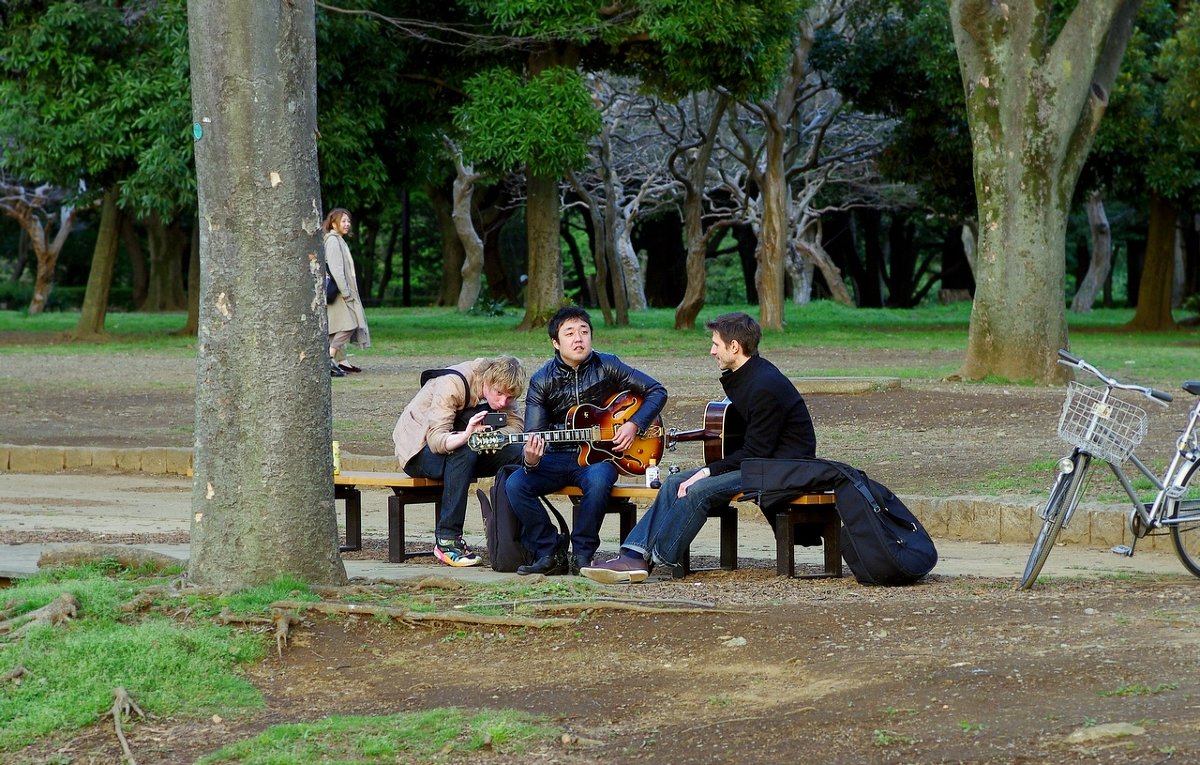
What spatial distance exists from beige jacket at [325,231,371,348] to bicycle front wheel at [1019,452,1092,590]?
10246 mm

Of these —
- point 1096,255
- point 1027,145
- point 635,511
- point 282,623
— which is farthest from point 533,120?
point 1096,255

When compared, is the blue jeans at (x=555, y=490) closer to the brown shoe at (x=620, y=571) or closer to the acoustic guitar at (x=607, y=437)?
the acoustic guitar at (x=607, y=437)

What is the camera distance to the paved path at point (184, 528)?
788 cm

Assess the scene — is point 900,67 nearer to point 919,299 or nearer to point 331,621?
point 331,621

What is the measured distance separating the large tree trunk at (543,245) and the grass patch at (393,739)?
71.6 feet

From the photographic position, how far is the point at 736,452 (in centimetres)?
749

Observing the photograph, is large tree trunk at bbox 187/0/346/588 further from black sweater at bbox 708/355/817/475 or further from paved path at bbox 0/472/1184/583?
black sweater at bbox 708/355/817/475

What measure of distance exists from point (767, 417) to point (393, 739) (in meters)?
3.10

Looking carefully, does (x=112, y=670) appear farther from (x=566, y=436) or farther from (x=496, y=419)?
(x=496, y=419)

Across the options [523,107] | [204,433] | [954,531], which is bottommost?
[954,531]

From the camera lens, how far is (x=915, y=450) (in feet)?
39.5

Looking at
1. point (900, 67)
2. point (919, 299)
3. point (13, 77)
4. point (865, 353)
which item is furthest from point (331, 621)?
point (919, 299)

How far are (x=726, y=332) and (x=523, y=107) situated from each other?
17639 mm

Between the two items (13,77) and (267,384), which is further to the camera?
(13,77)
